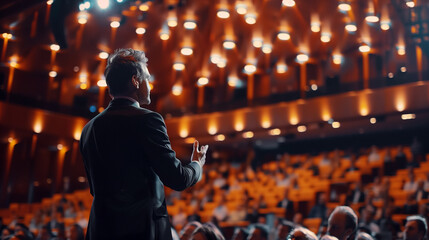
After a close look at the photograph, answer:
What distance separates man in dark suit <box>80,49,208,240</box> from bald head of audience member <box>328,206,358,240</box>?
1321 millimetres

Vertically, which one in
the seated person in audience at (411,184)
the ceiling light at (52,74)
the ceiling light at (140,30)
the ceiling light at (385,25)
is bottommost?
the seated person in audience at (411,184)

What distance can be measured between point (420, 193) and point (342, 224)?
5.75 metres

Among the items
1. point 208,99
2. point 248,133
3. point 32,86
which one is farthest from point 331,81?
point 32,86

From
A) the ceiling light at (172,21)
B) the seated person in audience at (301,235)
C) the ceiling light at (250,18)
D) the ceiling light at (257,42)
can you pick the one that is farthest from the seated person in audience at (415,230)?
the ceiling light at (257,42)

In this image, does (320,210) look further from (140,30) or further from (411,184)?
(140,30)

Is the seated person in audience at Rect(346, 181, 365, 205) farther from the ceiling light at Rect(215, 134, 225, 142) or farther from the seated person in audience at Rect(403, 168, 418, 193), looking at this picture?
the ceiling light at Rect(215, 134, 225, 142)

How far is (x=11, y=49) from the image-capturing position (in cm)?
1129

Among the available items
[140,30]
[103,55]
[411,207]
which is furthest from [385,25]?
[103,55]

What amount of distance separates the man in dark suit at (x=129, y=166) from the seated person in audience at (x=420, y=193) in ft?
23.0

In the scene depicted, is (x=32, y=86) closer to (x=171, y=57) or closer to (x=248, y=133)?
(x=171, y=57)

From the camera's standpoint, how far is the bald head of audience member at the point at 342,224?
8.71 feet

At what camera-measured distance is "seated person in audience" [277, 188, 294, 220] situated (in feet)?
28.9

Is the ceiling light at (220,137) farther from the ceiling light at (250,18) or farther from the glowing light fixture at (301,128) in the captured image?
the ceiling light at (250,18)

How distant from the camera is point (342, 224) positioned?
105 inches
